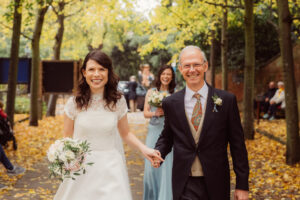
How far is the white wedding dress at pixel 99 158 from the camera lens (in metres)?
3.72

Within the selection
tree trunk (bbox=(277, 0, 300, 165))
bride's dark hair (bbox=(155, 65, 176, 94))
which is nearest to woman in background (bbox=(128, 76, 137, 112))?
tree trunk (bbox=(277, 0, 300, 165))

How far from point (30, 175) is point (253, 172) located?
4.83m

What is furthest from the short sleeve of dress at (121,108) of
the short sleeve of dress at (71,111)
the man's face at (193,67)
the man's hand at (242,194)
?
the man's hand at (242,194)

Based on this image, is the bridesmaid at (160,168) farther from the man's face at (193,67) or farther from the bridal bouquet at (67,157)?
the man's face at (193,67)

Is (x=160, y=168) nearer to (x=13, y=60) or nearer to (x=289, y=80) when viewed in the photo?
(x=289, y=80)

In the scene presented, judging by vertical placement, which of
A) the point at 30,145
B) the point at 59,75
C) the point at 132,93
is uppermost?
the point at 59,75

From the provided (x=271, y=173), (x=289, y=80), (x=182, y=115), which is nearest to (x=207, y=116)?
(x=182, y=115)

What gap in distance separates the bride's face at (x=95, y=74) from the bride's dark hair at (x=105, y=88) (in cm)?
4

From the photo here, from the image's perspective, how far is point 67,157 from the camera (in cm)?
347

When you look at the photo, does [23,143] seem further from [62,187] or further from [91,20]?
[62,187]

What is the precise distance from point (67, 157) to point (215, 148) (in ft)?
4.24

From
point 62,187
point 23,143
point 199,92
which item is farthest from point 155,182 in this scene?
point 23,143

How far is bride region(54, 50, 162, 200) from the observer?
3.73m

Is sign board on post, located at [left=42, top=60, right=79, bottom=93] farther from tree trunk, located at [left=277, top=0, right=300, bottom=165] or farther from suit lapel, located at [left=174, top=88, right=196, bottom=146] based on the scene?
suit lapel, located at [left=174, top=88, right=196, bottom=146]
